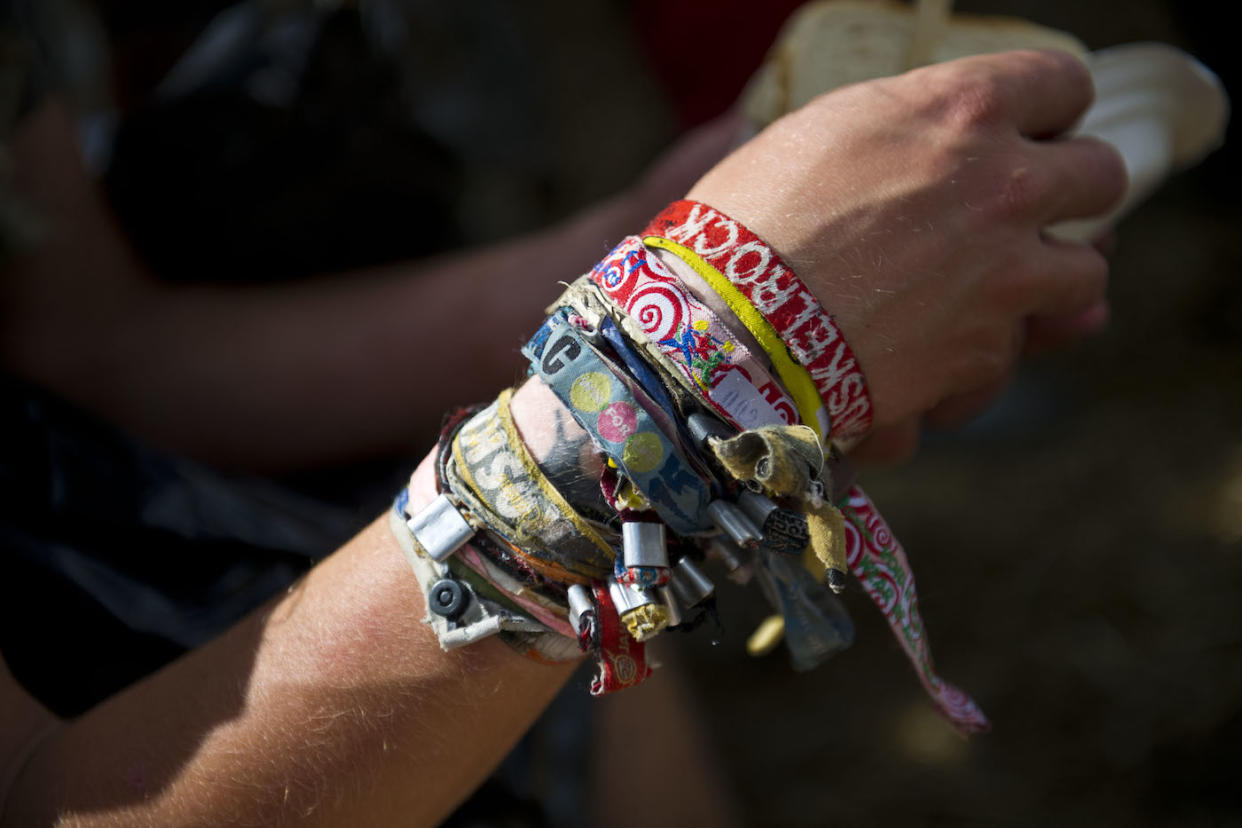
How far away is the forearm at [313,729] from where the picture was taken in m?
0.62

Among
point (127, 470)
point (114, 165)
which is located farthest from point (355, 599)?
point (114, 165)

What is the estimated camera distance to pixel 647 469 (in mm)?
567

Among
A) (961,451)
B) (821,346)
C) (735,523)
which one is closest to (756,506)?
(735,523)

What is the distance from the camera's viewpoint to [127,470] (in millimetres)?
937

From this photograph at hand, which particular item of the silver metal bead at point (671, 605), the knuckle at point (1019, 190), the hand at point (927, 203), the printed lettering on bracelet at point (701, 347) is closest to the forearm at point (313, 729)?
the silver metal bead at point (671, 605)

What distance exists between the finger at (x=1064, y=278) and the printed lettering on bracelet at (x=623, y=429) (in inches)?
13.6

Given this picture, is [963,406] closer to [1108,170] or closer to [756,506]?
[1108,170]

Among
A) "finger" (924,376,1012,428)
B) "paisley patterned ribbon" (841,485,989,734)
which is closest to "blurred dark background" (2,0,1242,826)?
"finger" (924,376,1012,428)

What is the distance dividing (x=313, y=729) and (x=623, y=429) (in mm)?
306

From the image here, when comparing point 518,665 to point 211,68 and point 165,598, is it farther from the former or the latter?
point 211,68

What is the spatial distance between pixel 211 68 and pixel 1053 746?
1729 mm

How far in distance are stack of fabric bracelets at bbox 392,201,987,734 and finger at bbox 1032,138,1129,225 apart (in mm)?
242

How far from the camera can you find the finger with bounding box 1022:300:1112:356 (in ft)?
2.88

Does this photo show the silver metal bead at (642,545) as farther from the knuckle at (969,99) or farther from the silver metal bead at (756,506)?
the knuckle at (969,99)
